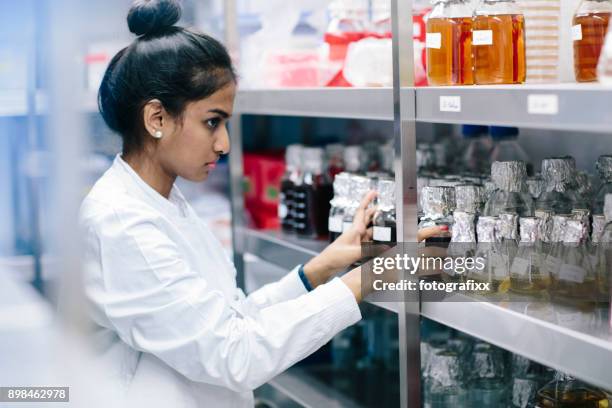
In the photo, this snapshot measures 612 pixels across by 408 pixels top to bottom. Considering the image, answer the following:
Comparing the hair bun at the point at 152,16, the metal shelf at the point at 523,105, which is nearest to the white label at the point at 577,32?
the metal shelf at the point at 523,105

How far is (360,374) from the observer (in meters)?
2.33

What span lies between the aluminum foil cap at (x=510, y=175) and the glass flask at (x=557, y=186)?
0.14ft

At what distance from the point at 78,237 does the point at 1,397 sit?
1.05 ft

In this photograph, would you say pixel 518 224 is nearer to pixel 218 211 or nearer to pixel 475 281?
pixel 475 281

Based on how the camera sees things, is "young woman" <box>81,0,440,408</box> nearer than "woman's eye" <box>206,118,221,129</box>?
Yes

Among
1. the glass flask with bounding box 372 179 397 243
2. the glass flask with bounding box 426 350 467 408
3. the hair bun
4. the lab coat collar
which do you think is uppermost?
the hair bun

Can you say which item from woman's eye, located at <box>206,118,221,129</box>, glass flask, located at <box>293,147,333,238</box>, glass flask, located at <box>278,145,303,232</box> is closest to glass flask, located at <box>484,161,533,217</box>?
woman's eye, located at <box>206,118,221,129</box>

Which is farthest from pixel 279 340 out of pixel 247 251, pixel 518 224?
pixel 247 251

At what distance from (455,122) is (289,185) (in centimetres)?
92

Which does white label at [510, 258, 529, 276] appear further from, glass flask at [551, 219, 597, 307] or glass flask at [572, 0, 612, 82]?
glass flask at [572, 0, 612, 82]

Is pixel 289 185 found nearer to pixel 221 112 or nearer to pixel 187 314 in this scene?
pixel 221 112

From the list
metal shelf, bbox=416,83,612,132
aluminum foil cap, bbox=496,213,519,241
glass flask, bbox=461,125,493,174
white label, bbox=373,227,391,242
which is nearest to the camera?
metal shelf, bbox=416,83,612,132

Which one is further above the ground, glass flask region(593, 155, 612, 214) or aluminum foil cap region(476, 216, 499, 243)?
glass flask region(593, 155, 612, 214)

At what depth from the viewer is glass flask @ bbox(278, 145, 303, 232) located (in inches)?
89.7
